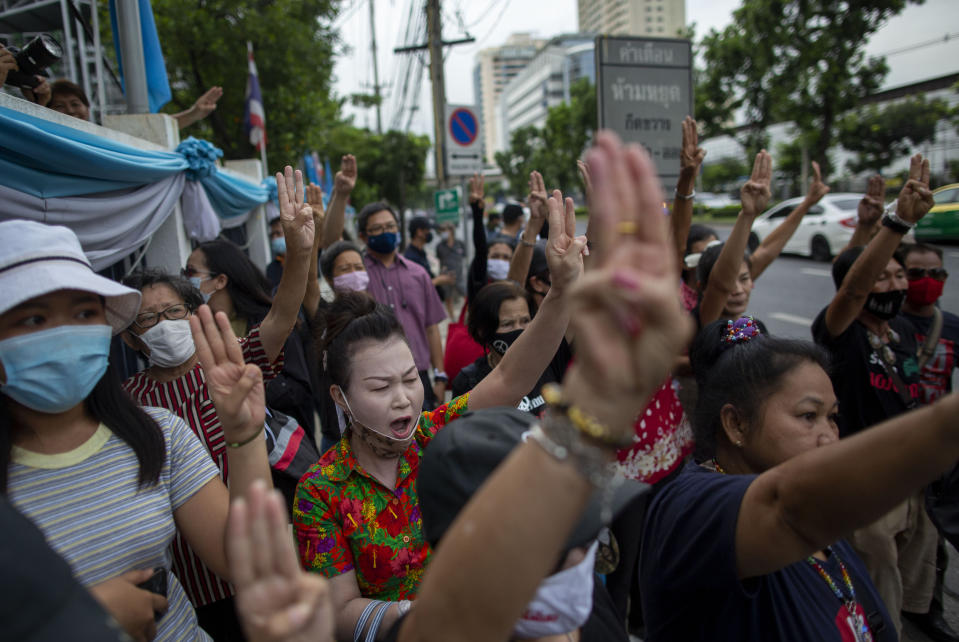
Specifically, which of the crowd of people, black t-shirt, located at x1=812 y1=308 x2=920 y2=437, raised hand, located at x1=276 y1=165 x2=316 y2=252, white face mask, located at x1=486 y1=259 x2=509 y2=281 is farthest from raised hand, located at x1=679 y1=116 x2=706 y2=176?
raised hand, located at x1=276 y1=165 x2=316 y2=252

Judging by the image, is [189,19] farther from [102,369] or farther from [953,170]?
[953,170]

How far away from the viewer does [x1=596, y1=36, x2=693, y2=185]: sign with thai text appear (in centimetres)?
468

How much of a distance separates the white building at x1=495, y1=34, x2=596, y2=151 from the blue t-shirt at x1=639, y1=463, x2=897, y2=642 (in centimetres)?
9185

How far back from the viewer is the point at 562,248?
5.75 feet

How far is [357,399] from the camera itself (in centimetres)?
180

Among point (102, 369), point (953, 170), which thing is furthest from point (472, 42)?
point (953, 170)

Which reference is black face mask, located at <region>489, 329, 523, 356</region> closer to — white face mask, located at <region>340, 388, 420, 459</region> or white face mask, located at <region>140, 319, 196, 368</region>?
white face mask, located at <region>340, 388, 420, 459</region>

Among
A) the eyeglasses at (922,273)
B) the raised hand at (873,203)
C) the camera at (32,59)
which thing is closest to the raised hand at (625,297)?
the eyeglasses at (922,273)

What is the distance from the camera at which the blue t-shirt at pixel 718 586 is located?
1.30 m

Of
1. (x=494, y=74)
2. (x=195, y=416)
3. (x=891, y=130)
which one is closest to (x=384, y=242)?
(x=195, y=416)

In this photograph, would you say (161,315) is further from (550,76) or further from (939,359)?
(550,76)

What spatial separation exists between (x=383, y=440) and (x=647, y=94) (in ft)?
13.2

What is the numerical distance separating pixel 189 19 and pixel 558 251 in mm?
10406

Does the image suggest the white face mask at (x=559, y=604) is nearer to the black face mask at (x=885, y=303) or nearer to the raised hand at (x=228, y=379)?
the raised hand at (x=228, y=379)
